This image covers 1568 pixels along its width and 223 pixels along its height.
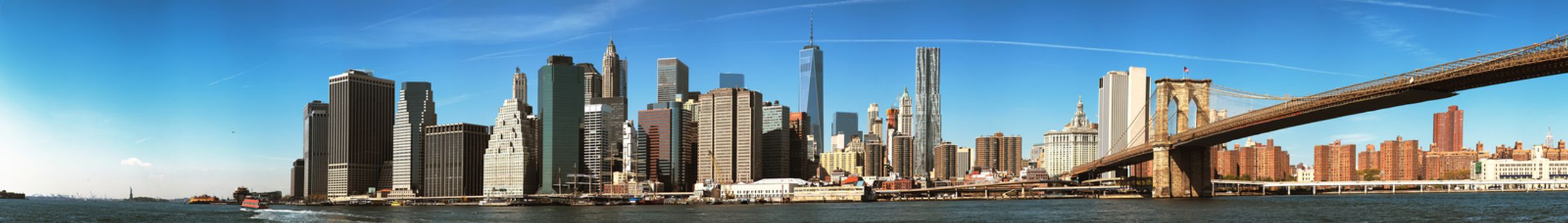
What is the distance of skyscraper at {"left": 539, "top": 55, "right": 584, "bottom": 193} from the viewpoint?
16500 cm

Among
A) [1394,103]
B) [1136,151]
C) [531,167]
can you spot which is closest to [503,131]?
[531,167]

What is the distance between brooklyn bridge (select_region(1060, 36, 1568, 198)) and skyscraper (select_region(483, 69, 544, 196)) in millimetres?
84118

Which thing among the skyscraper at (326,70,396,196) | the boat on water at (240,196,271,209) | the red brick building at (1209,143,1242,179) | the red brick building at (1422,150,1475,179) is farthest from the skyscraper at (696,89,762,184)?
the red brick building at (1422,150,1475,179)

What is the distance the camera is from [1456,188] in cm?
14262

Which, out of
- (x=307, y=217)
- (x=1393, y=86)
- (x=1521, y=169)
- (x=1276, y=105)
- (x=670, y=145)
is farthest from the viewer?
(x=670, y=145)

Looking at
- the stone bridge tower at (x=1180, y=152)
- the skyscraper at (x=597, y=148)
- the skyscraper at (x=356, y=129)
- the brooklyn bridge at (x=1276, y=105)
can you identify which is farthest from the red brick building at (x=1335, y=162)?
the skyscraper at (x=356, y=129)

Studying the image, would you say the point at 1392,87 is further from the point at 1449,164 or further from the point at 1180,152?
the point at 1449,164

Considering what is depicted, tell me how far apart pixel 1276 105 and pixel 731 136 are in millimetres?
122298

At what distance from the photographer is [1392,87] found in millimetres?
44531

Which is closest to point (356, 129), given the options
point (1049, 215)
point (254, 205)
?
point (254, 205)

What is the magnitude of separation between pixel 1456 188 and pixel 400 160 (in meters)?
126

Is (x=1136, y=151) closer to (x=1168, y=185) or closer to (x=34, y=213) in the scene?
(x=1168, y=185)

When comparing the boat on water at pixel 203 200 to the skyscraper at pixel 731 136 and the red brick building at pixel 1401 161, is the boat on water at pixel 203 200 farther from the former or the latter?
the red brick building at pixel 1401 161

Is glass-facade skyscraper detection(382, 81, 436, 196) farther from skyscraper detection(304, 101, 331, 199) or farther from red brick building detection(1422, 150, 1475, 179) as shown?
red brick building detection(1422, 150, 1475, 179)
